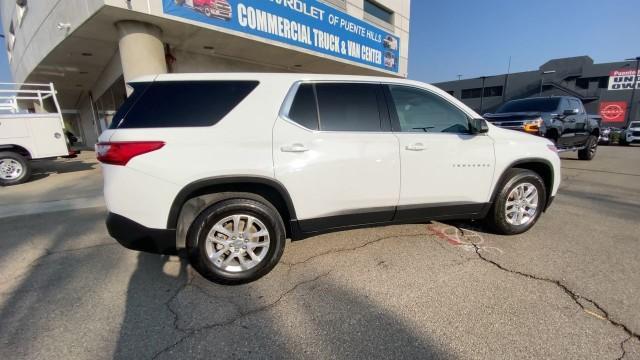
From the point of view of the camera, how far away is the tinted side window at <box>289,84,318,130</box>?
2.63 metres

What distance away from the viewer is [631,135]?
712 inches

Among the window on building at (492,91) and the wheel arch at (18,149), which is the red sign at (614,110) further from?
the wheel arch at (18,149)

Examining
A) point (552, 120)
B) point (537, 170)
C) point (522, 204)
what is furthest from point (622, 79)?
point (522, 204)

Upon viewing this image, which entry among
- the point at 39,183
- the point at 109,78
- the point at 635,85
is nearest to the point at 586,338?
the point at 39,183

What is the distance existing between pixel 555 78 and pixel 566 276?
48.2 m

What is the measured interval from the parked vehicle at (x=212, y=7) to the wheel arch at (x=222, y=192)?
7.90 metres

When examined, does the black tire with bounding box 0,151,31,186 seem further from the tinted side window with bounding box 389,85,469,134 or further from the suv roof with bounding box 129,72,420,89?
the tinted side window with bounding box 389,85,469,134

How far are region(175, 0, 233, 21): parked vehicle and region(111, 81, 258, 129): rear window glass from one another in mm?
7269

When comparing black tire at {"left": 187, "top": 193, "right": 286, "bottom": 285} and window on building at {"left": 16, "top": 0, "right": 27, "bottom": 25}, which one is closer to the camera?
black tire at {"left": 187, "top": 193, "right": 286, "bottom": 285}

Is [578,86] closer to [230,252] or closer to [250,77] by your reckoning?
[250,77]

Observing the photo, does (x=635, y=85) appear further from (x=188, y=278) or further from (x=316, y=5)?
(x=188, y=278)

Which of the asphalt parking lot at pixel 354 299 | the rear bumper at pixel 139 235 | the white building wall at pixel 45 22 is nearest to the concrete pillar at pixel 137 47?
the white building wall at pixel 45 22

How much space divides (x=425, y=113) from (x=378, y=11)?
15.7 metres

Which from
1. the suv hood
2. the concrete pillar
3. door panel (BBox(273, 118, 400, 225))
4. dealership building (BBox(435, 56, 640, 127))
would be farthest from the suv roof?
dealership building (BBox(435, 56, 640, 127))
